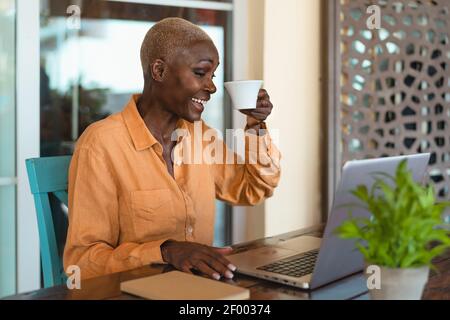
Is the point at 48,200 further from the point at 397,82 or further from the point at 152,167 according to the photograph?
the point at 397,82

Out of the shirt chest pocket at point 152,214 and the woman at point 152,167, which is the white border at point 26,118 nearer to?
the woman at point 152,167

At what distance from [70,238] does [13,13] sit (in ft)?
4.16

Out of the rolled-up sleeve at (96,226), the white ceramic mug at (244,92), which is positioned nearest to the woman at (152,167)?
the rolled-up sleeve at (96,226)

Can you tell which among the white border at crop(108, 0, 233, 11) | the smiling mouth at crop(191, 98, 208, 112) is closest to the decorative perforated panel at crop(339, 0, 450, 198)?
the white border at crop(108, 0, 233, 11)

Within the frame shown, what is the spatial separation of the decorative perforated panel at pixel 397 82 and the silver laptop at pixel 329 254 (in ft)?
5.02

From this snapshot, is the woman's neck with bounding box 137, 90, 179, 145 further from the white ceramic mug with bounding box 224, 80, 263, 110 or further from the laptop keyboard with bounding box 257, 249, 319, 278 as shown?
the laptop keyboard with bounding box 257, 249, 319, 278

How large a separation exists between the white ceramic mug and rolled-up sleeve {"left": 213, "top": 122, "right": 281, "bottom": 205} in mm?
246

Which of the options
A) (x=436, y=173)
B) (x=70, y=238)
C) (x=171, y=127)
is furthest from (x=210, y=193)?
(x=436, y=173)

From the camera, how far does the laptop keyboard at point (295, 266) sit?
54.4 inches

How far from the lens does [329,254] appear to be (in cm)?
124

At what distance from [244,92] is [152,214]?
1.45 ft

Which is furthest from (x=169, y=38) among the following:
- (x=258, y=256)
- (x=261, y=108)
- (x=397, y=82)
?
(x=397, y=82)

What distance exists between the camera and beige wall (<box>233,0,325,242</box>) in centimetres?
289

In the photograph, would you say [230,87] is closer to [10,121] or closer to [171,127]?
[171,127]
